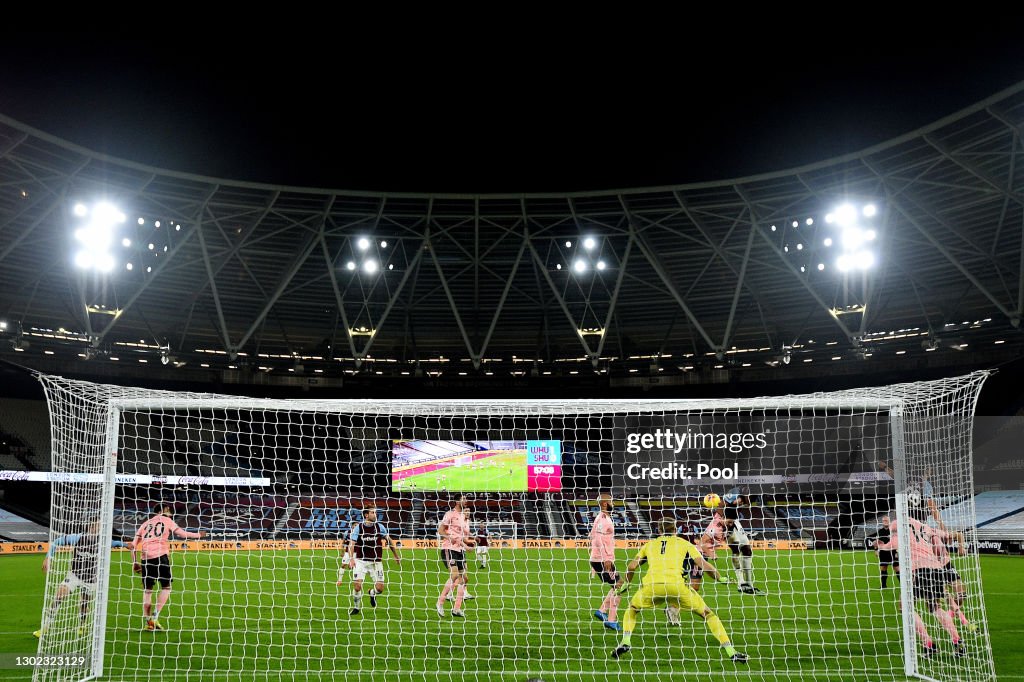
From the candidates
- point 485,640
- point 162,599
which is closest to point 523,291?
point 485,640

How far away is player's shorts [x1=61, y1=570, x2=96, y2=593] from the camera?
9447 millimetres

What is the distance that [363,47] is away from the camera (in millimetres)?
13289

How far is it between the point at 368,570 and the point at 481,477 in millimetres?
13744

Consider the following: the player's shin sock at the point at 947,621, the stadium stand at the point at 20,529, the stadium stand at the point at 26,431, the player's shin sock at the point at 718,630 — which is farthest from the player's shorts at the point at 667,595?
the stadium stand at the point at 26,431

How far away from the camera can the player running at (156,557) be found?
11188mm

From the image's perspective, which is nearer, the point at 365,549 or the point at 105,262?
the point at 365,549

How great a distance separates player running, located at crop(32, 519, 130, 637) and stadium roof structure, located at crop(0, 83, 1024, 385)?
1103 centimetres

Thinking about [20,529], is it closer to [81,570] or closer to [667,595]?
[81,570]

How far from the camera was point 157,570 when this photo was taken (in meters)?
11.2

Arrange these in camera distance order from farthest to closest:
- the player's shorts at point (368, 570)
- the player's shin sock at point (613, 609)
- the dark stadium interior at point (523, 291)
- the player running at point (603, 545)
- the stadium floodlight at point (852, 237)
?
the stadium floodlight at point (852, 237) → the player's shorts at point (368, 570) → the dark stadium interior at point (523, 291) → the player running at point (603, 545) → the player's shin sock at point (613, 609)

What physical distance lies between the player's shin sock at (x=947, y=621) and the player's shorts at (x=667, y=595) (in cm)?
295

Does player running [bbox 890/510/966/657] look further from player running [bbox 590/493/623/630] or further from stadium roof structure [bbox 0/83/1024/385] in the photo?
stadium roof structure [bbox 0/83/1024/385]

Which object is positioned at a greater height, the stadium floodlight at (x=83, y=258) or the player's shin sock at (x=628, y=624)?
the stadium floodlight at (x=83, y=258)

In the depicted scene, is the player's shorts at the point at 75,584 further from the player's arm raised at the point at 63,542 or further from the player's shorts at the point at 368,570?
the player's shorts at the point at 368,570
